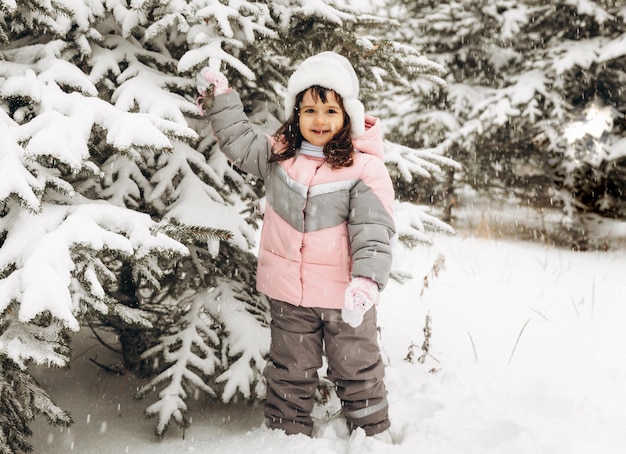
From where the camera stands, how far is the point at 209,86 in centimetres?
267

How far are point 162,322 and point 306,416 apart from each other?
1109 mm

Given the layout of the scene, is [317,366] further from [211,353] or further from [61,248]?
[61,248]

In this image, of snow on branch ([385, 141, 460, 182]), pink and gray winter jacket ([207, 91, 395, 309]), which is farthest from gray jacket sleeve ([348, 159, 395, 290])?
snow on branch ([385, 141, 460, 182])

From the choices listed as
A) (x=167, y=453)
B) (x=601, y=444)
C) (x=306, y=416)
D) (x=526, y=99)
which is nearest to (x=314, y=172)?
(x=306, y=416)

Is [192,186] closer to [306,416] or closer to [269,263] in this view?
[269,263]

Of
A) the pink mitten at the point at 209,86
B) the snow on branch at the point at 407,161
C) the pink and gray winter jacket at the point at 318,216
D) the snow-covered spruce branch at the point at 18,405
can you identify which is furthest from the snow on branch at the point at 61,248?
the snow on branch at the point at 407,161

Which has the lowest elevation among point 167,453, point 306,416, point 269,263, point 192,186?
point 167,453

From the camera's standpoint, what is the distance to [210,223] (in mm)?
2748

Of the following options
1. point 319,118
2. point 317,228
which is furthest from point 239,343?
point 319,118

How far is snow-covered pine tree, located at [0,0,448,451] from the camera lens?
6.32ft

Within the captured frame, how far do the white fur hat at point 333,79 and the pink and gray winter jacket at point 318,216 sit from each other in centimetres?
14

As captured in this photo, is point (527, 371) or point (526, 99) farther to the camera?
point (526, 99)

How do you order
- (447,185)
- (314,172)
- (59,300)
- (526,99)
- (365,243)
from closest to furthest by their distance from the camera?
1. (59,300)
2. (365,243)
3. (314,172)
4. (526,99)
5. (447,185)

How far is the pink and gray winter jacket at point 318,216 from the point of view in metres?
2.57
